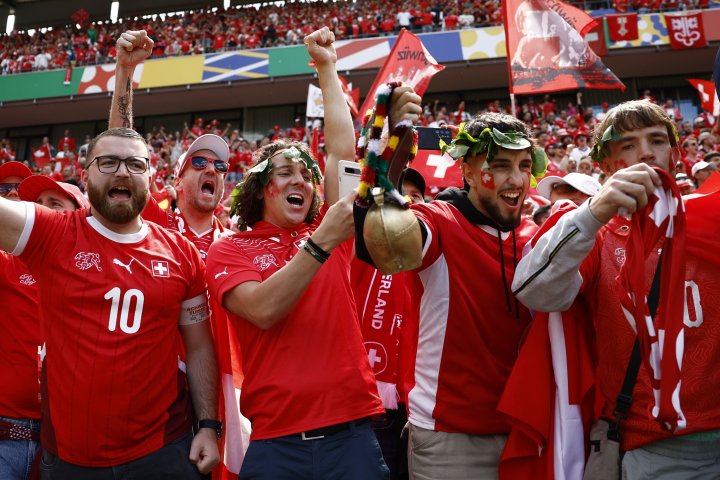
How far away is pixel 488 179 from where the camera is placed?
2.36m

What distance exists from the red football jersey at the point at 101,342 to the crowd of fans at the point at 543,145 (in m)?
2.46

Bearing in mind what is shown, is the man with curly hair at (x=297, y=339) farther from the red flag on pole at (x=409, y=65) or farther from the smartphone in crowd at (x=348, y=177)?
the red flag on pole at (x=409, y=65)

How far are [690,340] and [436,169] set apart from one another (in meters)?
3.27

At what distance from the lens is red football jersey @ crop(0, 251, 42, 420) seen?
2.85 metres

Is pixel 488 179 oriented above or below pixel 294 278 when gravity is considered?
above

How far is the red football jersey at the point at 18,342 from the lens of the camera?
2846 millimetres

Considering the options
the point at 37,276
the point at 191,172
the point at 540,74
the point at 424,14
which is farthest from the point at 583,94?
the point at 37,276

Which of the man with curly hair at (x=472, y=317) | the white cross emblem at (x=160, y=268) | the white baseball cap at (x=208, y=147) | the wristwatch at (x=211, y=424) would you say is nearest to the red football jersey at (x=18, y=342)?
the white cross emblem at (x=160, y=268)

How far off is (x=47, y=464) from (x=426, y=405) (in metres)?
1.48

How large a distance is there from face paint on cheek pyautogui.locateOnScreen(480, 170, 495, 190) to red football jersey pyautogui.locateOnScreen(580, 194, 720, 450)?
46cm

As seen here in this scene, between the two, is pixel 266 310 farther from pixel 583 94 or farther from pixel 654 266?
pixel 583 94

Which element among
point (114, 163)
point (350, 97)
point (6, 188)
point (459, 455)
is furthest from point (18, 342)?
point (350, 97)

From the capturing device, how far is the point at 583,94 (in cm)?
2267

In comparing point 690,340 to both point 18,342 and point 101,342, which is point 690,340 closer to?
point 101,342
